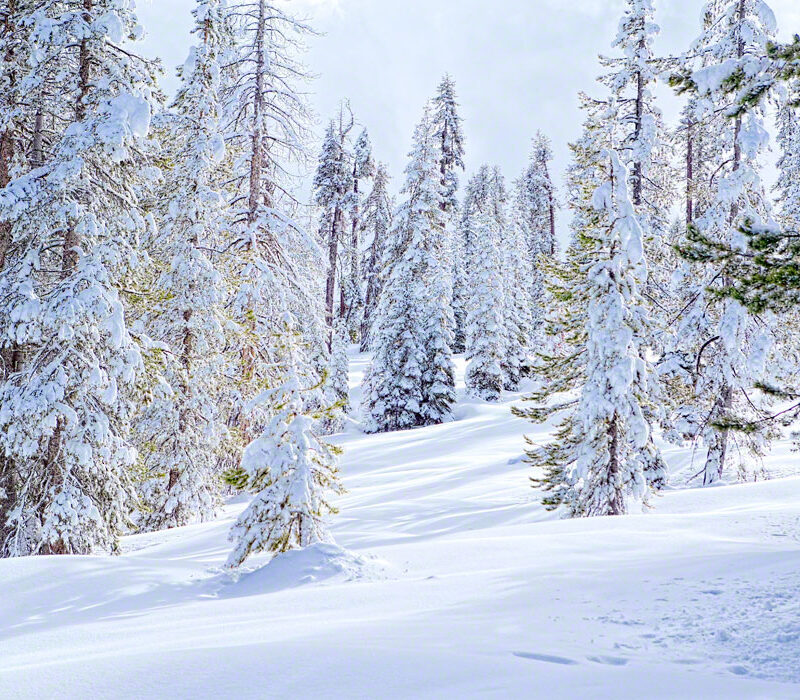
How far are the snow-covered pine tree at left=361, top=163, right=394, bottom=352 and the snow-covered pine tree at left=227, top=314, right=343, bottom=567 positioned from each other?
3428 centimetres

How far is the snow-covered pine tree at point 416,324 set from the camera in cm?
2931

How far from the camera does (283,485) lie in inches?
316

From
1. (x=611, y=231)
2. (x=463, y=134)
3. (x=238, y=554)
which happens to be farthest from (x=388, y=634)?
(x=463, y=134)

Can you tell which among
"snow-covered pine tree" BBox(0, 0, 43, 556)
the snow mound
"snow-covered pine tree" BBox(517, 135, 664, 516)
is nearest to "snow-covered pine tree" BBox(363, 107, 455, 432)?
"snow-covered pine tree" BBox(517, 135, 664, 516)

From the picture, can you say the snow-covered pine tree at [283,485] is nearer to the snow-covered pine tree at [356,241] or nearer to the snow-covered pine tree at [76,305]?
the snow-covered pine tree at [76,305]

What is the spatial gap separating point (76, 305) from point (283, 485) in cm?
497

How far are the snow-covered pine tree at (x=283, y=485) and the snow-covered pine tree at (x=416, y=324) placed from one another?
20958 mm

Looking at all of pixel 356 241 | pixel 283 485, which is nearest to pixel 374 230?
pixel 356 241

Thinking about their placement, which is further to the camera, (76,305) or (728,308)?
(728,308)

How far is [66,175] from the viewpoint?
10.5 m

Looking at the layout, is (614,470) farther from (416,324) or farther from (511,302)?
(511,302)

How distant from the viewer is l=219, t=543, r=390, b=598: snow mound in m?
6.66

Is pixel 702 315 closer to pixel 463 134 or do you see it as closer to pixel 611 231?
pixel 611 231

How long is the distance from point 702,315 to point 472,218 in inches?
1627
